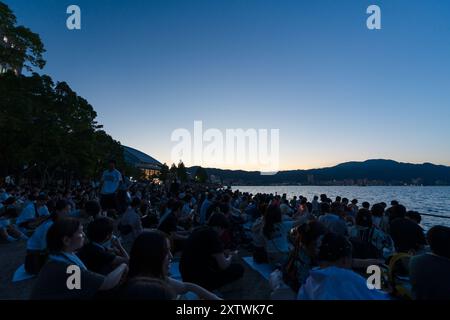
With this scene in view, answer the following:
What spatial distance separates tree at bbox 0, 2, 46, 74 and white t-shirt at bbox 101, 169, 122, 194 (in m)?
8.71

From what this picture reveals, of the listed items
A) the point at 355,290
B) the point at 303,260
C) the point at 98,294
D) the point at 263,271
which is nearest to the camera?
the point at 355,290

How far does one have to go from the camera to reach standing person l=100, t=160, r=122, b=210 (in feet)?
30.6

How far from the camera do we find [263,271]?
6066mm

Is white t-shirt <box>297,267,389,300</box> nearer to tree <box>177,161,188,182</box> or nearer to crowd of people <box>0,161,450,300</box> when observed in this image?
crowd of people <box>0,161,450,300</box>

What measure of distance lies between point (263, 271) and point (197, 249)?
2843 millimetres

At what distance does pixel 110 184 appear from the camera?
943 centimetres

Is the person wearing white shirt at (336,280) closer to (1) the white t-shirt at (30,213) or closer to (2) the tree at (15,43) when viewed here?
(1) the white t-shirt at (30,213)

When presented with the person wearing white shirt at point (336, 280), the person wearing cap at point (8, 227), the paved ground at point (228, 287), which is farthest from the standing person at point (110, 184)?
the person wearing white shirt at point (336, 280)

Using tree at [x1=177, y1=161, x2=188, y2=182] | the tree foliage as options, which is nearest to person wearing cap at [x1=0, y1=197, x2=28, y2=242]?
the tree foliage

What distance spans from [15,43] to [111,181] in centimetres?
1010

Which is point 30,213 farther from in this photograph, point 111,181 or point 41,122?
point 41,122
